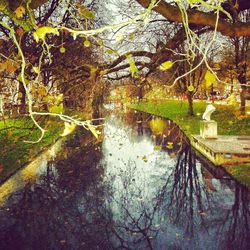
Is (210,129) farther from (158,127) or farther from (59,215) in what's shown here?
(158,127)

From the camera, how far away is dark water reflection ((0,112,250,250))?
10297 millimetres

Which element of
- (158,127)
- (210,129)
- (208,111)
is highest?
(208,111)

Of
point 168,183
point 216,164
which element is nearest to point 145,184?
point 168,183

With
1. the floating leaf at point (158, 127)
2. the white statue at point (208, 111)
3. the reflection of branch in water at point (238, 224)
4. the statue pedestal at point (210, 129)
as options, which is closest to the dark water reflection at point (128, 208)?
the reflection of branch in water at point (238, 224)

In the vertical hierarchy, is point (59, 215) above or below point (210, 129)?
below

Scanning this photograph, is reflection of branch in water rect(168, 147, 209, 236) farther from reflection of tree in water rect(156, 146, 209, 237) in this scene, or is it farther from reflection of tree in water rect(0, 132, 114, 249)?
reflection of tree in water rect(0, 132, 114, 249)

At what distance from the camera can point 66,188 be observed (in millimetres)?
Answer: 15836

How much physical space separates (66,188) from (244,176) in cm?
688

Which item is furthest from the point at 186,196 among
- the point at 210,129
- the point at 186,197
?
the point at 210,129

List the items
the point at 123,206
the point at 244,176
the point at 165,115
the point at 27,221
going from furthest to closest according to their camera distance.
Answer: the point at 165,115 → the point at 244,176 → the point at 123,206 → the point at 27,221

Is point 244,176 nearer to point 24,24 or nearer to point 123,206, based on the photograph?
point 123,206

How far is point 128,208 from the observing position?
12922 mm

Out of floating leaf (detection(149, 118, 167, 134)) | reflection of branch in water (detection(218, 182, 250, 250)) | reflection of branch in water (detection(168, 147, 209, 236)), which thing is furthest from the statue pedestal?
floating leaf (detection(149, 118, 167, 134))

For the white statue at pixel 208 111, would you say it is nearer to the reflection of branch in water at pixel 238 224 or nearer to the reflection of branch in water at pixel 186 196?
the reflection of branch in water at pixel 186 196
